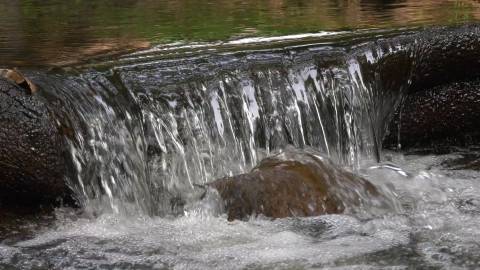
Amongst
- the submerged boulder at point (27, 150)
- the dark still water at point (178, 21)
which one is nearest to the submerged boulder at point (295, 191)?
the submerged boulder at point (27, 150)

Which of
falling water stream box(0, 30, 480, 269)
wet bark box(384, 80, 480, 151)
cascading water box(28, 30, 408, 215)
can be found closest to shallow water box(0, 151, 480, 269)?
falling water stream box(0, 30, 480, 269)

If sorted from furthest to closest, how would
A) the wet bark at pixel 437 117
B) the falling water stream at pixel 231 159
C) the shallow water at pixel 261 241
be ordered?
the wet bark at pixel 437 117 → the falling water stream at pixel 231 159 → the shallow water at pixel 261 241

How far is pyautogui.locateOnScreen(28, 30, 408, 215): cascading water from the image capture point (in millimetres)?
4926

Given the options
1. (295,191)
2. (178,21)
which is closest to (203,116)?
(295,191)

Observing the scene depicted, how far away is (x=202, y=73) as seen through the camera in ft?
18.4

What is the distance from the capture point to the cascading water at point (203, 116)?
4.93 meters

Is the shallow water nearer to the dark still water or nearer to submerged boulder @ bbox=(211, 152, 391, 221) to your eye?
submerged boulder @ bbox=(211, 152, 391, 221)

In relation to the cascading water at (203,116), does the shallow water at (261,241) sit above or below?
below

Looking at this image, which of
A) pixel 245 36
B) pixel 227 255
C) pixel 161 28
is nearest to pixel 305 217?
pixel 227 255

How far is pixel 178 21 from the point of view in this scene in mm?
8742

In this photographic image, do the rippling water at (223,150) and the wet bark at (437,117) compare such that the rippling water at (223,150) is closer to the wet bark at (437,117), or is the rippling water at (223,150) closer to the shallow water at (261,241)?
the shallow water at (261,241)

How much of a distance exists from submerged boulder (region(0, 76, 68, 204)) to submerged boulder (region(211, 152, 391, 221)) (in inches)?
36.0

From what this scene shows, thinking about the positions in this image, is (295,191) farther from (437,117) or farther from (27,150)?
(437,117)

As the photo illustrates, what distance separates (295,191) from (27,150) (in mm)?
1460
